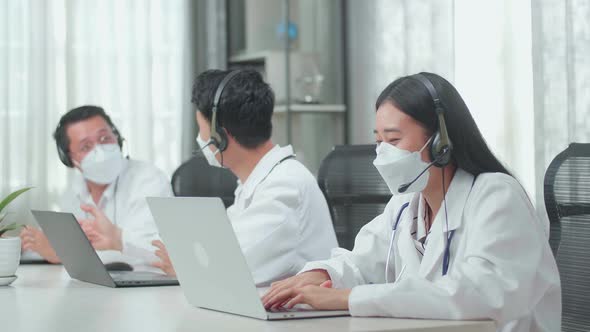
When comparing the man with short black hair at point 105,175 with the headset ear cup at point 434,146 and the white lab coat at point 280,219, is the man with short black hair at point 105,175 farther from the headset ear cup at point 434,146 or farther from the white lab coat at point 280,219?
the headset ear cup at point 434,146

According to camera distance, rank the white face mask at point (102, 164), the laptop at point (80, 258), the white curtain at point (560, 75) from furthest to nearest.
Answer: the white face mask at point (102, 164), the white curtain at point (560, 75), the laptop at point (80, 258)

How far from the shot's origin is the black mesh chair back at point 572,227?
5.96 ft

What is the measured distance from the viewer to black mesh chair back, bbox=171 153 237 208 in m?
3.06

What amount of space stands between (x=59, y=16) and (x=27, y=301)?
99.2 inches

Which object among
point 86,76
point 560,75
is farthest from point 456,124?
point 86,76

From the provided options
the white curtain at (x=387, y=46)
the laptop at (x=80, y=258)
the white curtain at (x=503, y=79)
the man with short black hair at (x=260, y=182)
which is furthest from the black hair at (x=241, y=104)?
the white curtain at (x=387, y=46)

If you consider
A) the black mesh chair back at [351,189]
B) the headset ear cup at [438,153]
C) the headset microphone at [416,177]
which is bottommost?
the black mesh chair back at [351,189]

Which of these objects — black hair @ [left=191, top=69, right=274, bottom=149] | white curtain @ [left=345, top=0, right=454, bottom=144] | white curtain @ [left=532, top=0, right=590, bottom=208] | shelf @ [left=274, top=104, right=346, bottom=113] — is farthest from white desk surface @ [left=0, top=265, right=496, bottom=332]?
shelf @ [left=274, top=104, right=346, bottom=113]

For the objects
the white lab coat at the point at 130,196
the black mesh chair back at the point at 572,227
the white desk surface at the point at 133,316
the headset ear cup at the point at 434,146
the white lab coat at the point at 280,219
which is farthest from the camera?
the white lab coat at the point at 130,196

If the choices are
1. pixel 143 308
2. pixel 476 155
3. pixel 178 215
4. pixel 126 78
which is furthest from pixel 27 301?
pixel 126 78

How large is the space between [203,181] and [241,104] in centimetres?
75

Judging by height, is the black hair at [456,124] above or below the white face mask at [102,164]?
above

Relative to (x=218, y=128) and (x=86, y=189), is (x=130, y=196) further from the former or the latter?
(x=218, y=128)

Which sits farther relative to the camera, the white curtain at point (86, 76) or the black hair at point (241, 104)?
the white curtain at point (86, 76)
